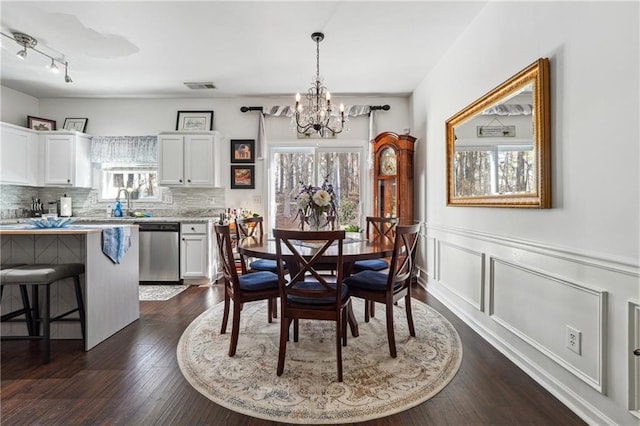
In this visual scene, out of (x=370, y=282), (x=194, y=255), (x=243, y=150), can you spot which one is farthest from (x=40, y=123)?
(x=370, y=282)

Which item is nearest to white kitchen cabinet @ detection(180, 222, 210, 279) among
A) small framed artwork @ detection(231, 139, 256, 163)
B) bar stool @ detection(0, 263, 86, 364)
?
small framed artwork @ detection(231, 139, 256, 163)

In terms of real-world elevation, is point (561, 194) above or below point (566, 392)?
above

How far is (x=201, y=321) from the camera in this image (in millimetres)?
3000

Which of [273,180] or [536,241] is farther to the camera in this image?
[273,180]

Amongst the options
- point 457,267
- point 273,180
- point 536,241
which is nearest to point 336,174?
point 273,180

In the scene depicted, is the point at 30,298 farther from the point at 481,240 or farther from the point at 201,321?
the point at 481,240

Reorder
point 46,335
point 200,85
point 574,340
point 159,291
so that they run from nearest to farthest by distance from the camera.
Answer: point 574,340 < point 46,335 < point 159,291 < point 200,85

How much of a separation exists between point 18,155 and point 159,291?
2.79 m

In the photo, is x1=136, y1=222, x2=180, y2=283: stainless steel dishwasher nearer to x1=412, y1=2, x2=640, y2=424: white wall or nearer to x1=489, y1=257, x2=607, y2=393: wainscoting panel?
x1=412, y1=2, x2=640, y2=424: white wall

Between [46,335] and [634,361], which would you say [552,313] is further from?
[46,335]

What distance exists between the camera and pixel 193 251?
439 centimetres

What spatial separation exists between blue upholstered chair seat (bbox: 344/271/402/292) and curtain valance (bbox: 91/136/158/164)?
397 cm

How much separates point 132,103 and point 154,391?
4.60m

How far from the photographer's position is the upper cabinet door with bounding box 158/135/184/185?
184 inches
